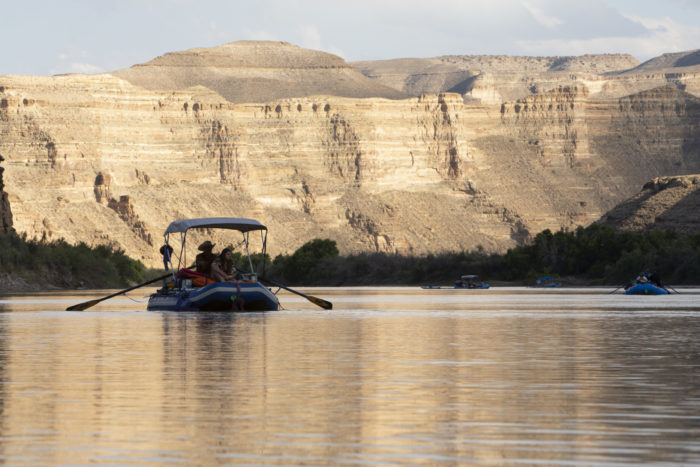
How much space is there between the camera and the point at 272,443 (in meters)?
12.2

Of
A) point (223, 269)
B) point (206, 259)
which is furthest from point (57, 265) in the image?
point (206, 259)

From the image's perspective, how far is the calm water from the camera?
464 inches

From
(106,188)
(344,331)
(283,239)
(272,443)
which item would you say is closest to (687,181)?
(283,239)

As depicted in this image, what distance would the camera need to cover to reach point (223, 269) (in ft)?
146

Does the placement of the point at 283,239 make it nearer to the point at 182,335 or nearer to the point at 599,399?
the point at 182,335

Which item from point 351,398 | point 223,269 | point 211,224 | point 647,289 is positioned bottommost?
point 351,398

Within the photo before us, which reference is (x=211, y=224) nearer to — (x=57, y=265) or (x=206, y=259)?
(x=206, y=259)

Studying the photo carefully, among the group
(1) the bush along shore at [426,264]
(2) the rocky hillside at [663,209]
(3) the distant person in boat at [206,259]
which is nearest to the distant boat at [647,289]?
(1) the bush along shore at [426,264]

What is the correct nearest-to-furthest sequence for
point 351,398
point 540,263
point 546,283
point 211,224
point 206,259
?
point 351,398 → point 206,259 → point 211,224 → point 546,283 → point 540,263

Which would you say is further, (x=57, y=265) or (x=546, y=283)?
(x=546, y=283)

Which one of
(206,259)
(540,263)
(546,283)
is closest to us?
(206,259)

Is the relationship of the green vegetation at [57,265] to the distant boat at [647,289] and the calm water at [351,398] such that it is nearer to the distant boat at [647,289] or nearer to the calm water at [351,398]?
the distant boat at [647,289]

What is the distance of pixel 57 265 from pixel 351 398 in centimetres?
8497

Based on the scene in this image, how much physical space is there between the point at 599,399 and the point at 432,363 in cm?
579
